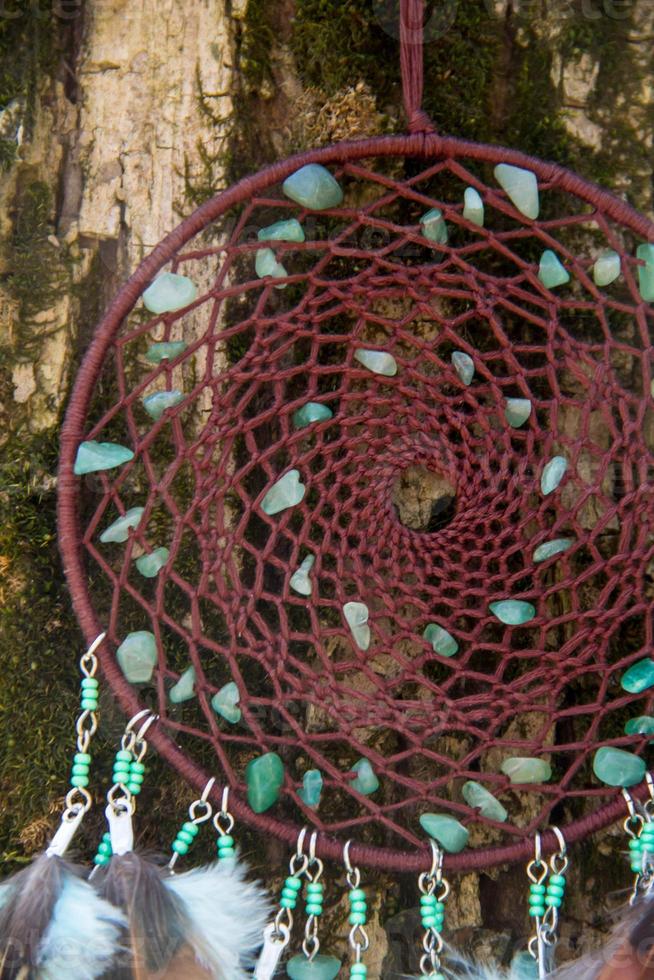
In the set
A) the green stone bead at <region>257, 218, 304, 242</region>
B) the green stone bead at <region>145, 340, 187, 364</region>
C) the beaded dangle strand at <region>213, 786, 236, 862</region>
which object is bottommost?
the beaded dangle strand at <region>213, 786, 236, 862</region>

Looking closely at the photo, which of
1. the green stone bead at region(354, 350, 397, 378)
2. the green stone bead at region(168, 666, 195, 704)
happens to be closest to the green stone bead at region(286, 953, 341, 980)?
the green stone bead at region(168, 666, 195, 704)

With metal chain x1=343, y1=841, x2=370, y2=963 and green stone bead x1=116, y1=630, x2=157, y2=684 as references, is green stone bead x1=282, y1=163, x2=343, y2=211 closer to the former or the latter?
green stone bead x1=116, y1=630, x2=157, y2=684

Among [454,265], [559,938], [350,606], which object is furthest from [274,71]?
[559,938]

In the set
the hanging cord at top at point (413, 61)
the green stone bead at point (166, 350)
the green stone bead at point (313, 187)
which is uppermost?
the hanging cord at top at point (413, 61)

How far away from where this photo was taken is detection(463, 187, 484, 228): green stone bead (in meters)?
0.79

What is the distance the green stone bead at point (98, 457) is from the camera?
77cm

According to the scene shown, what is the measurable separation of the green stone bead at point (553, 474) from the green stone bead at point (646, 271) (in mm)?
158

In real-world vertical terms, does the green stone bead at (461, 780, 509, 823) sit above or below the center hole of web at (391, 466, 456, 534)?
below

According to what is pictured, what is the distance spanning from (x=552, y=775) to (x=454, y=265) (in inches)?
17.4

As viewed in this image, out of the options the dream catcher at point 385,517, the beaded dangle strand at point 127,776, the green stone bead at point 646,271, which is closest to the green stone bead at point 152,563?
the dream catcher at point 385,517

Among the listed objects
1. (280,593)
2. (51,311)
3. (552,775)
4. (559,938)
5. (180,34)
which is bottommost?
(559,938)

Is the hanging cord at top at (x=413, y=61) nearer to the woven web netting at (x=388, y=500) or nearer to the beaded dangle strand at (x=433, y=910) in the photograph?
the woven web netting at (x=388, y=500)

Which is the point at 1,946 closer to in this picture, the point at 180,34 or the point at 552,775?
the point at 552,775

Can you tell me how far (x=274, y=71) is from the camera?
0.86 metres
